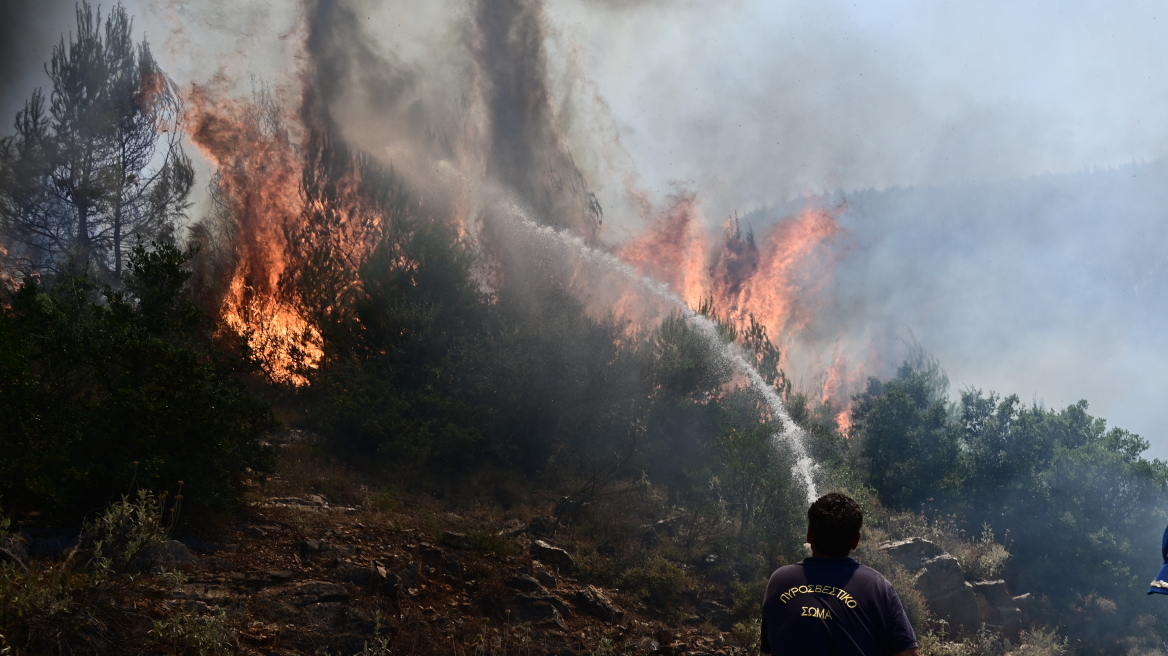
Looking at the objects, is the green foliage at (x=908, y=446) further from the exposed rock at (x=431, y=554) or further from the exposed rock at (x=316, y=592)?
the exposed rock at (x=316, y=592)

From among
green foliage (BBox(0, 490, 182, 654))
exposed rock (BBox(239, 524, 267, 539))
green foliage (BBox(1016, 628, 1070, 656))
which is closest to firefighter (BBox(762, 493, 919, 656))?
green foliage (BBox(0, 490, 182, 654))

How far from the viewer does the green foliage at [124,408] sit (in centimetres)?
969

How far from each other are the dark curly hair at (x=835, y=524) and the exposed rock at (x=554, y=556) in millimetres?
11174

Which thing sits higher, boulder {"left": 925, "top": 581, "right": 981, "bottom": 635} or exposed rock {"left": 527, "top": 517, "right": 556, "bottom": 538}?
exposed rock {"left": 527, "top": 517, "right": 556, "bottom": 538}

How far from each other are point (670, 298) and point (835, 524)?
30608 mm

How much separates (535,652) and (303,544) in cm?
433

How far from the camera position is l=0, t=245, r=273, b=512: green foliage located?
9.69m

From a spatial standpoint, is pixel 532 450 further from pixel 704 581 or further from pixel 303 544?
pixel 303 544

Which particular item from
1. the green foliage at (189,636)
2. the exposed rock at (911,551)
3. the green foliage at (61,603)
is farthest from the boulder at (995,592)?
the green foliage at (61,603)

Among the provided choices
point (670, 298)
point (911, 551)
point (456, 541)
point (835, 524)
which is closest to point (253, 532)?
point (456, 541)

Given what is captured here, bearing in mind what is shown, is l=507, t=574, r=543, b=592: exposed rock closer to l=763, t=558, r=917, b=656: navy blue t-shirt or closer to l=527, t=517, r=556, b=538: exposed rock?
l=527, t=517, r=556, b=538: exposed rock

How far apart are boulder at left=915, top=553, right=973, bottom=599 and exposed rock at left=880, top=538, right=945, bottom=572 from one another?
0.70ft

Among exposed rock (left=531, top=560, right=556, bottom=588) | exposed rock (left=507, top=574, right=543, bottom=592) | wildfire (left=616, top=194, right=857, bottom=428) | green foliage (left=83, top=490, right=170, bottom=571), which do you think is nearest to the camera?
green foliage (left=83, top=490, right=170, bottom=571)

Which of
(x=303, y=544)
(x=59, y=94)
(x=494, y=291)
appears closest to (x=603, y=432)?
(x=494, y=291)
